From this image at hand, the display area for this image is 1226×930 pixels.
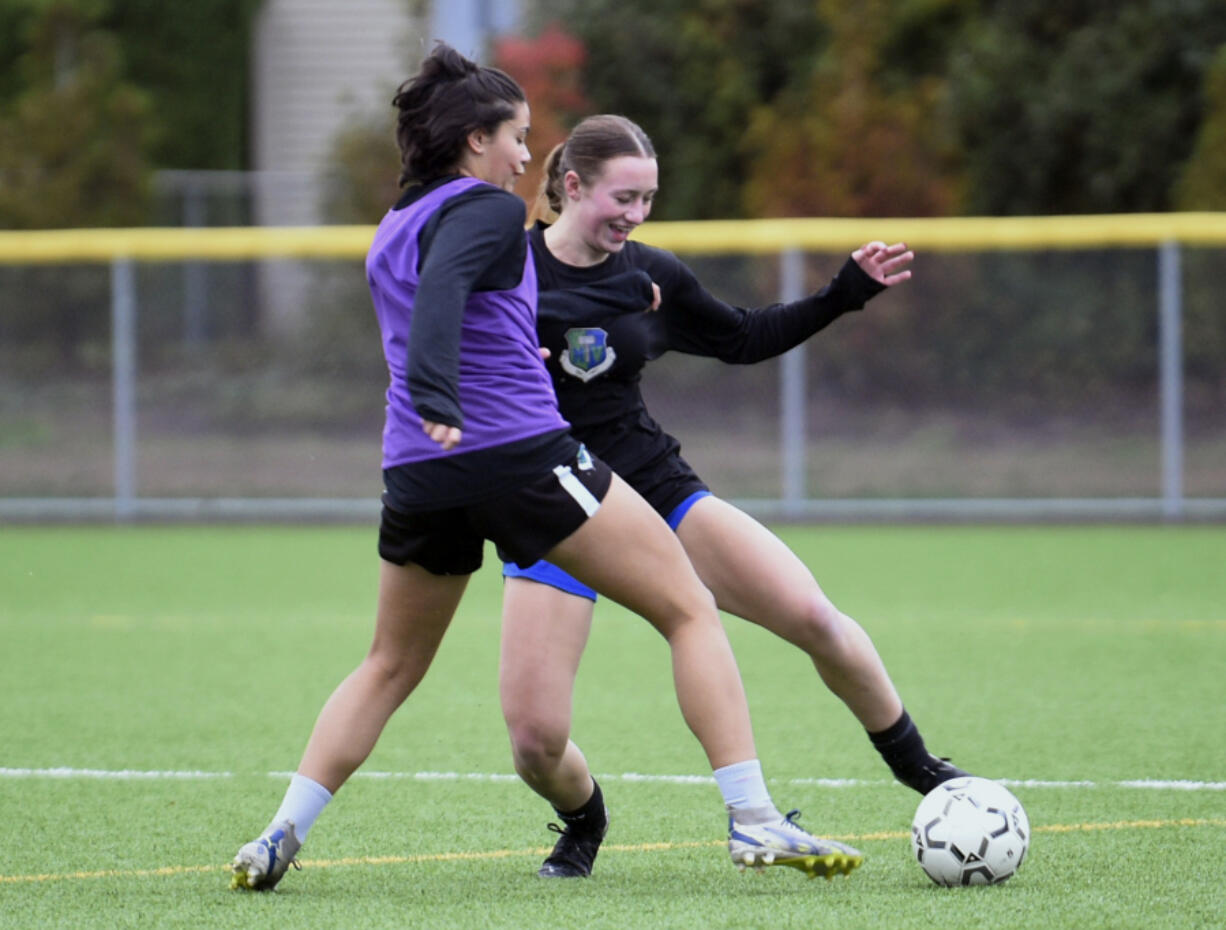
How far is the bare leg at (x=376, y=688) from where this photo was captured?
451 cm

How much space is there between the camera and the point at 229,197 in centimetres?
2631

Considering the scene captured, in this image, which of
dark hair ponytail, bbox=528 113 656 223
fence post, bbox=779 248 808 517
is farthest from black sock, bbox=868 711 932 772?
fence post, bbox=779 248 808 517

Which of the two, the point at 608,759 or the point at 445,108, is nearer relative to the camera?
the point at 445,108

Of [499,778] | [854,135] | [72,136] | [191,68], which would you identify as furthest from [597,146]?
[191,68]

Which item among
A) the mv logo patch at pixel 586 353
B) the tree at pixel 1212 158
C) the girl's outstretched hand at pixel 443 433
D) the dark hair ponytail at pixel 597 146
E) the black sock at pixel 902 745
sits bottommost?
the black sock at pixel 902 745

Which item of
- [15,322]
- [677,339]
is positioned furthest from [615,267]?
[15,322]

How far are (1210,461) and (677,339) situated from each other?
37.1 ft

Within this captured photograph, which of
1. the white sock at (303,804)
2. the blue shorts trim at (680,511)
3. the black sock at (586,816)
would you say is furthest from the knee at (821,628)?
the white sock at (303,804)

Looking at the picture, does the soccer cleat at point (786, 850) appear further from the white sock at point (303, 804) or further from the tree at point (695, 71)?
the tree at point (695, 71)

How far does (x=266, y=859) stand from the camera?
442 centimetres

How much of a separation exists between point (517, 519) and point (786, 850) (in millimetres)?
914

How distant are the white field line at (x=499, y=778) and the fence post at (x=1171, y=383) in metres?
10.1

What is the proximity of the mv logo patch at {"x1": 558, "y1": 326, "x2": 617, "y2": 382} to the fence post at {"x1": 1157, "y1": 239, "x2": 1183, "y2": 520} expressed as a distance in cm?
1148

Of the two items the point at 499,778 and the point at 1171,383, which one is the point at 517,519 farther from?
the point at 1171,383
